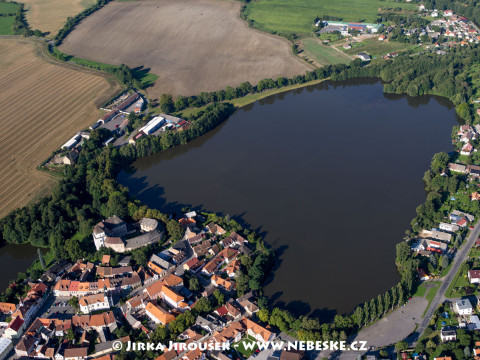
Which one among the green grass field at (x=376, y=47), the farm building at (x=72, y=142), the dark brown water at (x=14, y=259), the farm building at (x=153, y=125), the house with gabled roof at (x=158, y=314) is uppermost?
the green grass field at (x=376, y=47)

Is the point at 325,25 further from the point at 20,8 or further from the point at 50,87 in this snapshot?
the point at 20,8

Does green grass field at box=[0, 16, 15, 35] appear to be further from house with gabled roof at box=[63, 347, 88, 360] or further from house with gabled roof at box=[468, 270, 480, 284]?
house with gabled roof at box=[468, 270, 480, 284]

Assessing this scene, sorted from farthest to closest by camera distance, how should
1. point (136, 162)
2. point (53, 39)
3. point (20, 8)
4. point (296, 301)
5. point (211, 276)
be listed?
1. point (20, 8)
2. point (53, 39)
3. point (136, 162)
4. point (211, 276)
5. point (296, 301)

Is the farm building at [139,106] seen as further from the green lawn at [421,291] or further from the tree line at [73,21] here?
the green lawn at [421,291]

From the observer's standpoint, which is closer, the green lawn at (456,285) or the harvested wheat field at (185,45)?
the green lawn at (456,285)

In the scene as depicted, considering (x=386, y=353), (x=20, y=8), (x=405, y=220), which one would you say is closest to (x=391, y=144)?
(x=405, y=220)

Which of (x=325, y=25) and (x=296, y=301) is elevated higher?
(x=325, y=25)

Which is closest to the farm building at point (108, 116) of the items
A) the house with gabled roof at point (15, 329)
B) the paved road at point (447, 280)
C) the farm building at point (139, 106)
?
the farm building at point (139, 106)
